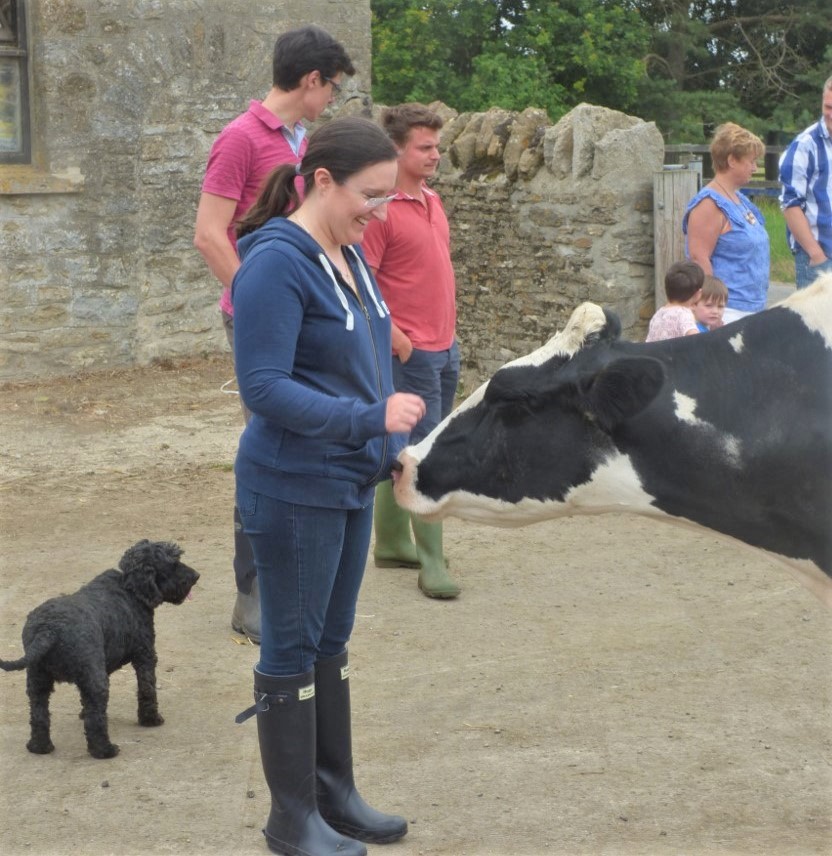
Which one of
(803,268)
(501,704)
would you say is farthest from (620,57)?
(501,704)

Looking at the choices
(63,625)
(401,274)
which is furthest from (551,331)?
(63,625)

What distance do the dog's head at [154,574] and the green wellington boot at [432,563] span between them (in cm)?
141

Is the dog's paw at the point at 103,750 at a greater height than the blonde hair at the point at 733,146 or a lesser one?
lesser

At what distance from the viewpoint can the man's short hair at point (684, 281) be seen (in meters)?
6.07

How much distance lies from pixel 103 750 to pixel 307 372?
1541 mm

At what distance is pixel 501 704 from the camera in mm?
4594

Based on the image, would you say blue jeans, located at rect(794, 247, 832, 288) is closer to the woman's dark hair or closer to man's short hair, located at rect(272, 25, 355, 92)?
man's short hair, located at rect(272, 25, 355, 92)

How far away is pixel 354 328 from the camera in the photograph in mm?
3266

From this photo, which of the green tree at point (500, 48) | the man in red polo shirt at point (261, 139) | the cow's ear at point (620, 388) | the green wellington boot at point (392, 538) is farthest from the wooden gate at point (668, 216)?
the green tree at point (500, 48)

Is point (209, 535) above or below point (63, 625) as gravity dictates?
below

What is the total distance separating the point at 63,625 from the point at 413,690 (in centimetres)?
127

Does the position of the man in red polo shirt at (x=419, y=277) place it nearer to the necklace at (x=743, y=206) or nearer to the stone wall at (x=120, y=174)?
the necklace at (x=743, y=206)

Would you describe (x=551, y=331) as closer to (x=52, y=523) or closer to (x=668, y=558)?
(x=668, y=558)

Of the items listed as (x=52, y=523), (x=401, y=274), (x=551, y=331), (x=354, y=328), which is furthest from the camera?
(x=551, y=331)
